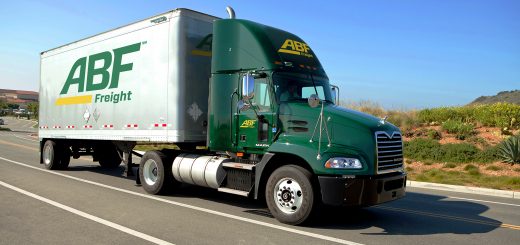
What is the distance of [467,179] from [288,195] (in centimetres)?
986

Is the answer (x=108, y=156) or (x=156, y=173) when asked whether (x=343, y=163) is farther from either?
(x=108, y=156)

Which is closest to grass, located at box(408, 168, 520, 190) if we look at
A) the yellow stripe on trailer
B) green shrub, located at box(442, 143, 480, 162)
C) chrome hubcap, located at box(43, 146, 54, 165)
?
green shrub, located at box(442, 143, 480, 162)

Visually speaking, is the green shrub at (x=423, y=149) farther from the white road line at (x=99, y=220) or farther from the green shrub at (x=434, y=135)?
the white road line at (x=99, y=220)

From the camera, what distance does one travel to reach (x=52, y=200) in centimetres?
879

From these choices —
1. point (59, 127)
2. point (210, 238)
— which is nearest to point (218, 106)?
point (210, 238)

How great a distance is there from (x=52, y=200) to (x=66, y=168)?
6.31 meters

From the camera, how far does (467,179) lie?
1458 cm

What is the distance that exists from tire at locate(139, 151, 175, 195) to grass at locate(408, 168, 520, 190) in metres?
8.73

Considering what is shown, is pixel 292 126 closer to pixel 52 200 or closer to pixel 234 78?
pixel 234 78

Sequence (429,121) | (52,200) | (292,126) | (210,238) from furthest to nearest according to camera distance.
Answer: (429,121) < (52,200) < (292,126) < (210,238)

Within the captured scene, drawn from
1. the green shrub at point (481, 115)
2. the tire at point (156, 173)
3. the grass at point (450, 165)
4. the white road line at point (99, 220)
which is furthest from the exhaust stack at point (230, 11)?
the green shrub at point (481, 115)

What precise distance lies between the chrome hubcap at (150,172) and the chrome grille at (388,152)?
17.9 ft

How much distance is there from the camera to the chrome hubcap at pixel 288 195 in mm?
7020

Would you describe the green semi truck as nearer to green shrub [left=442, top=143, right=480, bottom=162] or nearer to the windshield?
the windshield
